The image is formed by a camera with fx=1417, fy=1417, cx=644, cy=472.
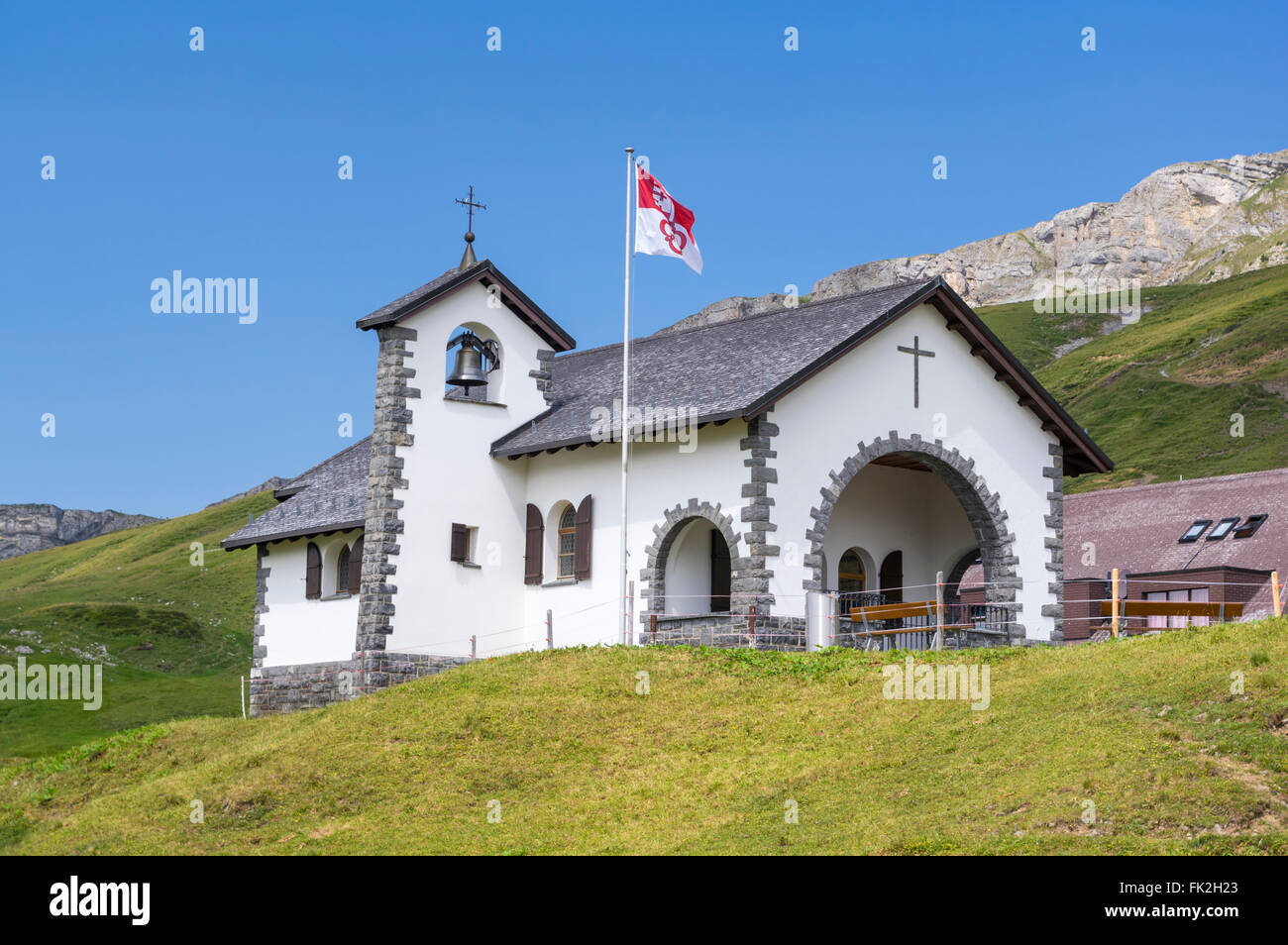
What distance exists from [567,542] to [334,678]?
5978 mm

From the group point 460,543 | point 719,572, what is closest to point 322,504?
point 460,543

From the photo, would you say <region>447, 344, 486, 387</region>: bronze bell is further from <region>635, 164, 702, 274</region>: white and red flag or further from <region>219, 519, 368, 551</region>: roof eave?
<region>635, 164, 702, 274</region>: white and red flag

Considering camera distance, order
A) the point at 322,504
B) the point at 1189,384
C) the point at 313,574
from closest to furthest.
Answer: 1. the point at 313,574
2. the point at 322,504
3. the point at 1189,384

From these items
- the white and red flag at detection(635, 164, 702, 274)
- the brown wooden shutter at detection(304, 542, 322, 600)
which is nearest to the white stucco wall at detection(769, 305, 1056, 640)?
the white and red flag at detection(635, 164, 702, 274)

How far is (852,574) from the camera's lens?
3294 centimetres

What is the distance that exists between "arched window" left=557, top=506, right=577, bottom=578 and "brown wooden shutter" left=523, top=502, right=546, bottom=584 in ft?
1.49

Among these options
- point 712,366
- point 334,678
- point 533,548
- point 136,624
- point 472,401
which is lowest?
point 334,678

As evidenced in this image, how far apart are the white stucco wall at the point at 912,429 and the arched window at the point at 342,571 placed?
11255 mm

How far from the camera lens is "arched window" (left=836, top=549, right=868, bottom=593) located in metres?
32.8

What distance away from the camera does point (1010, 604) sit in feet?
98.3

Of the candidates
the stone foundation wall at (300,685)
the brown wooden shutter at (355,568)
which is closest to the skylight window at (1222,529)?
the brown wooden shutter at (355,568)

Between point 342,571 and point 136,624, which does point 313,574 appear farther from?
point 136,624
